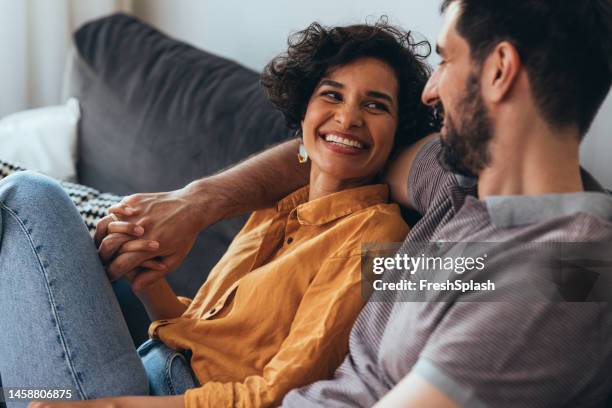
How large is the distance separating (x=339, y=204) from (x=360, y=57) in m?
0.28

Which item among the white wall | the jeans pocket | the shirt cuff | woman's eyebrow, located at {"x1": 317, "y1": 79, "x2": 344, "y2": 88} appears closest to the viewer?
the shirt cuff

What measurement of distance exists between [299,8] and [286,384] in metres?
1.45

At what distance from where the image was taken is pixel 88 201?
6.37 ft

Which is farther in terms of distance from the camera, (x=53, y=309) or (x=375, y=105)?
(x=375, y=105)

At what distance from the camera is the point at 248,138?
6.75ft

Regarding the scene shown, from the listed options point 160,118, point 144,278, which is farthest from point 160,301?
point 160,118

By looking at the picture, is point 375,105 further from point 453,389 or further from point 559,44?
point 453,389

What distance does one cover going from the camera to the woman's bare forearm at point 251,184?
1.68 m

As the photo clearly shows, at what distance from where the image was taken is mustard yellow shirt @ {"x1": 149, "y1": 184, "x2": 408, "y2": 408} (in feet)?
4.41

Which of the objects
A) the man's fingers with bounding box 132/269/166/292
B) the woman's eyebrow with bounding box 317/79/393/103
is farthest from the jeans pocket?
the woman's eyebrow with bounding box 317/79/393/103

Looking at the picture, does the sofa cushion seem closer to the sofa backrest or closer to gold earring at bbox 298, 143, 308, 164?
the sofa backrest

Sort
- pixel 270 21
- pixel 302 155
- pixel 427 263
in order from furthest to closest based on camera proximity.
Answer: pixel 270 21, pixel 302 155, pixel 427 263

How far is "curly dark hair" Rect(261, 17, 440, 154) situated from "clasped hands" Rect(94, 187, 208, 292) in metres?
0.31

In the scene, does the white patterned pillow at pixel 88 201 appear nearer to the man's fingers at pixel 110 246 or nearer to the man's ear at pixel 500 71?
the man's fingers at pixel 110 246
